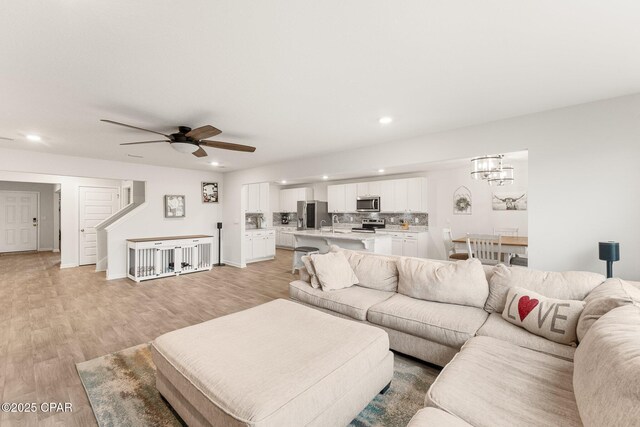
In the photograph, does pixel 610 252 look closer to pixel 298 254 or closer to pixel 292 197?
pixel 298 254

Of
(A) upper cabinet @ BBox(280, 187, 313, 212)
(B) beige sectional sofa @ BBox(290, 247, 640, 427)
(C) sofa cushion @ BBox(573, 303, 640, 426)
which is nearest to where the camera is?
(C) sofa cushion @ BBox(573, 303, 640, 426)

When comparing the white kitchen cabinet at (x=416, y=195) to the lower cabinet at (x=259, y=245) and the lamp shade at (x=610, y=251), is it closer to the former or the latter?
the lower cabinet at (x=259, y=245)

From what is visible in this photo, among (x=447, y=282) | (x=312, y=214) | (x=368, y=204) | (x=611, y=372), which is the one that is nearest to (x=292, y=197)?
(x=312, y=214)

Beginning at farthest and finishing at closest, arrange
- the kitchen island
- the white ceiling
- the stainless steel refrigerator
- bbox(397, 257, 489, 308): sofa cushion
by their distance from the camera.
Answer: the stainless steel refrigerator → the kitchen island → bbox(397, 257, 489, 308): sofa cushion → the white ceiling

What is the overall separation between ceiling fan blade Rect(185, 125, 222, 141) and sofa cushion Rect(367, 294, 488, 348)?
234 cm

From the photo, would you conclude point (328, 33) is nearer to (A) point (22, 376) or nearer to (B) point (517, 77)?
(B) point (517, 77)

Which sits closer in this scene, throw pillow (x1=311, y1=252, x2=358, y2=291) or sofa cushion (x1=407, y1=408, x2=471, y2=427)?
sofa cushion (x1=407, y1=408, x2=471, y2=427)

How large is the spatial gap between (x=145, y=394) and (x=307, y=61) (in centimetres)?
271

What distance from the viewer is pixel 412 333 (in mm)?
2441

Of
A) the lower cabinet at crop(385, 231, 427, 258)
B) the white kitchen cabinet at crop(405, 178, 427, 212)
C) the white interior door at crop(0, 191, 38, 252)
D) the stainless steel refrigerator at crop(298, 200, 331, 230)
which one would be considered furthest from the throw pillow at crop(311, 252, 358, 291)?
the white interior door at crop(0, 191, 38, 252)

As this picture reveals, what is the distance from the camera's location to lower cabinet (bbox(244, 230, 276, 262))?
743 centimetres

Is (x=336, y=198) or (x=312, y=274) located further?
(x=336, y=198)

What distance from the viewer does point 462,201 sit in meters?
6.79

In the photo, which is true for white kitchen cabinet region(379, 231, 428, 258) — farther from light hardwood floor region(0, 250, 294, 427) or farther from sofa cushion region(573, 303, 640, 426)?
sofa cushion region(573, 303, 640, 426)
